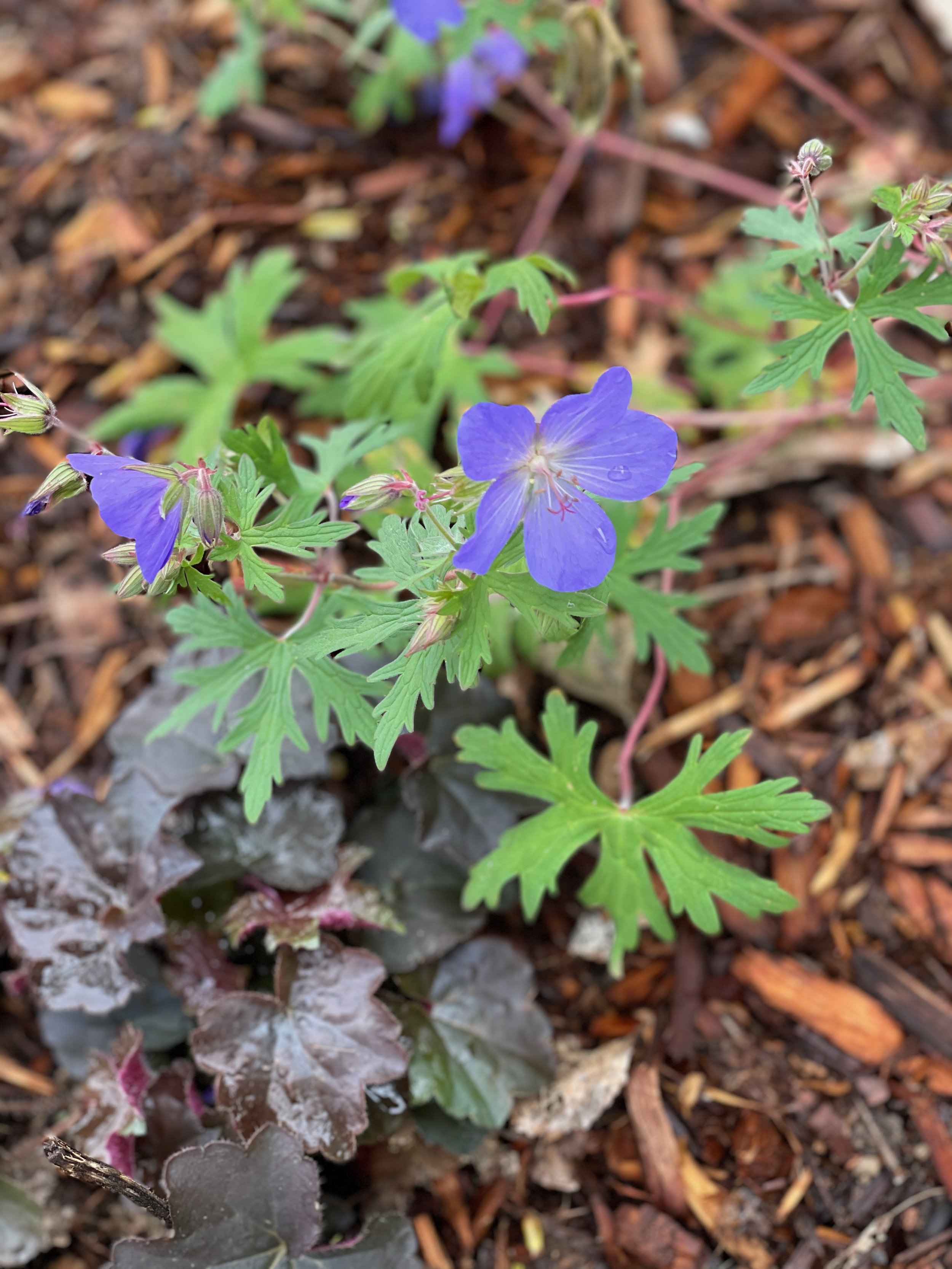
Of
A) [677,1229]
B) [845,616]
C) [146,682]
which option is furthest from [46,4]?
[677,1229]

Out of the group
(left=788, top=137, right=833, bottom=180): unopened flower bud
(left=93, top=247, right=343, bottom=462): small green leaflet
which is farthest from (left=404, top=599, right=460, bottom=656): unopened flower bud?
(left=93, top=247, right=343, bottom=462): small green leaflet

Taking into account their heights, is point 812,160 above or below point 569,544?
above

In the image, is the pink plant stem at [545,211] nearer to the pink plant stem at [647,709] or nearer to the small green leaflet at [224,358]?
the small green leaflet at [224,358]

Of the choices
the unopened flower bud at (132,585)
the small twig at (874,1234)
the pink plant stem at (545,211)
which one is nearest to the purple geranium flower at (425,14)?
the pink plant stem at (545,211)

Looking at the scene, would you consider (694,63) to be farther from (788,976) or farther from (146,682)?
(788,976)

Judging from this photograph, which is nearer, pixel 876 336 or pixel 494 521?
pixel 494 521

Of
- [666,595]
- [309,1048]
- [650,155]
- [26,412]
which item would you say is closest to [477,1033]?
[309,1048]

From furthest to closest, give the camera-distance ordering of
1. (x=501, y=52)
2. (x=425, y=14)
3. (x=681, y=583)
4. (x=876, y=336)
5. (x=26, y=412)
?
(x=501, y=52)
(x=681, y=583)
(x=425, y=14)
(x=876, y=336)
(x=26, y=412)

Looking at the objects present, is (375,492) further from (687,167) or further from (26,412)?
(687,167)
